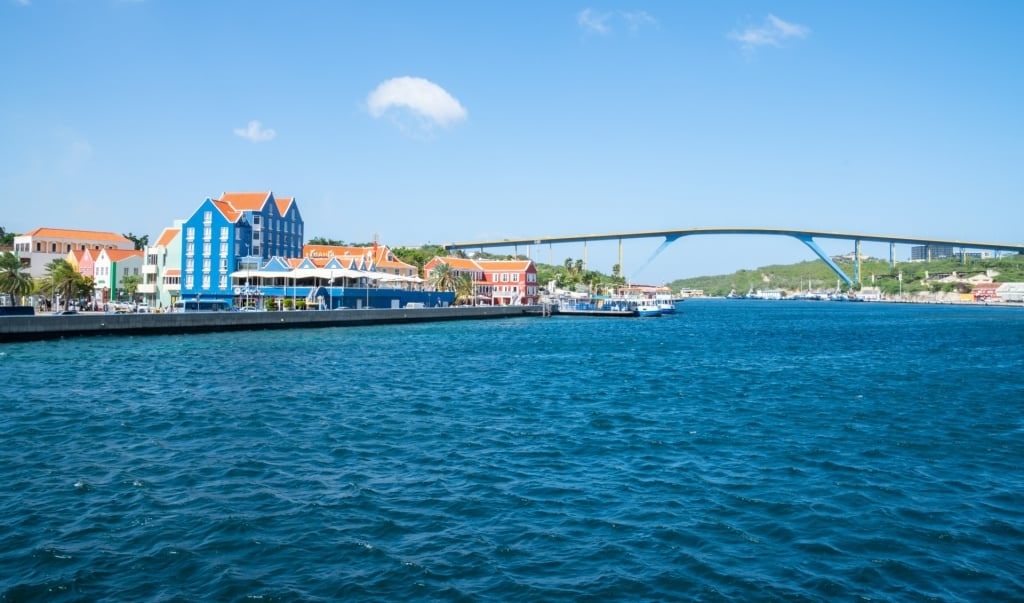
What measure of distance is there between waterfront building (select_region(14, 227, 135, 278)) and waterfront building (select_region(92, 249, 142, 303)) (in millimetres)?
8461

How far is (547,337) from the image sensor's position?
199 feet

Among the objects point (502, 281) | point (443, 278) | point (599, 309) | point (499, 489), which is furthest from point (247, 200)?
point (499, 489)

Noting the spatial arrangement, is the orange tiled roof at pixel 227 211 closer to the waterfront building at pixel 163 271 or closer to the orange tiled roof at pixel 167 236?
the waterfront building at pixel 163 271

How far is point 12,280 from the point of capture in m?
59.8

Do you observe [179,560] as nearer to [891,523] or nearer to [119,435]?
[119,435]

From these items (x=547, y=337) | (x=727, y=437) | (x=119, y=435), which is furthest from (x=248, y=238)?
(x=727, y=437)

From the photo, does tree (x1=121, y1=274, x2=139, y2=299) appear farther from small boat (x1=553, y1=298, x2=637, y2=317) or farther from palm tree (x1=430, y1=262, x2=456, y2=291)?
small boat (x1=553, y1=298, x2=637, y2=317)

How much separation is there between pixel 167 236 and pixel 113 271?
736cm

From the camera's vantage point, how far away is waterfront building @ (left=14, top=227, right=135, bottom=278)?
9219 cm

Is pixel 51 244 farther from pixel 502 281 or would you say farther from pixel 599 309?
pixel 599 309

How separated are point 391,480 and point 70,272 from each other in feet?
210

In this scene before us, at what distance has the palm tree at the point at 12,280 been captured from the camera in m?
59.4

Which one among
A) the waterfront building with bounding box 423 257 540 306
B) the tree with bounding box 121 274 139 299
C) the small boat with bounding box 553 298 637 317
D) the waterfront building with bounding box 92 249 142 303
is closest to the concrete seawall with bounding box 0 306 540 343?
the waterfront building with bounding box 423 257 540 306

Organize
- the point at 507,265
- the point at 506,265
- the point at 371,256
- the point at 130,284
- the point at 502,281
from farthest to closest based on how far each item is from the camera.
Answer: the point at 506,265 → the point at 507,265 → the point at 502,281 → the point at 371,256 → the point at 130,284
